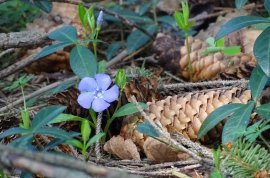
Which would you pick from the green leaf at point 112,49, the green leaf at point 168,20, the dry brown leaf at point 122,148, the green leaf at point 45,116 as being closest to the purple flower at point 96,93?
the dry brown leaf at point 122,148

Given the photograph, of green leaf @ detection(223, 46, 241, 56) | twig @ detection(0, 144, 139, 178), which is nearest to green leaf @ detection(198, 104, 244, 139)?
green leaf @ detection(223, 46, 241, 56)

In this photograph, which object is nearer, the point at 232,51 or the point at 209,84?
the point at 209,84

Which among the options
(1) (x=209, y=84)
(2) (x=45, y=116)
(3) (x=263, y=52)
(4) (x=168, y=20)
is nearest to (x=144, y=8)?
(4) (x=168, y=20)

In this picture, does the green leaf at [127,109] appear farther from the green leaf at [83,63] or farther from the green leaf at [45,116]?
the green leaf at [45,116]

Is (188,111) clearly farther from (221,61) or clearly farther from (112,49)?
(112,49)

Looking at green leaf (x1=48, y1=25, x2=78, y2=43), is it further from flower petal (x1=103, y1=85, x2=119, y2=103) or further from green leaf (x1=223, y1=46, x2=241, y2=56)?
green leaf (x1=223, y1=46, x2=241, y2=56)
